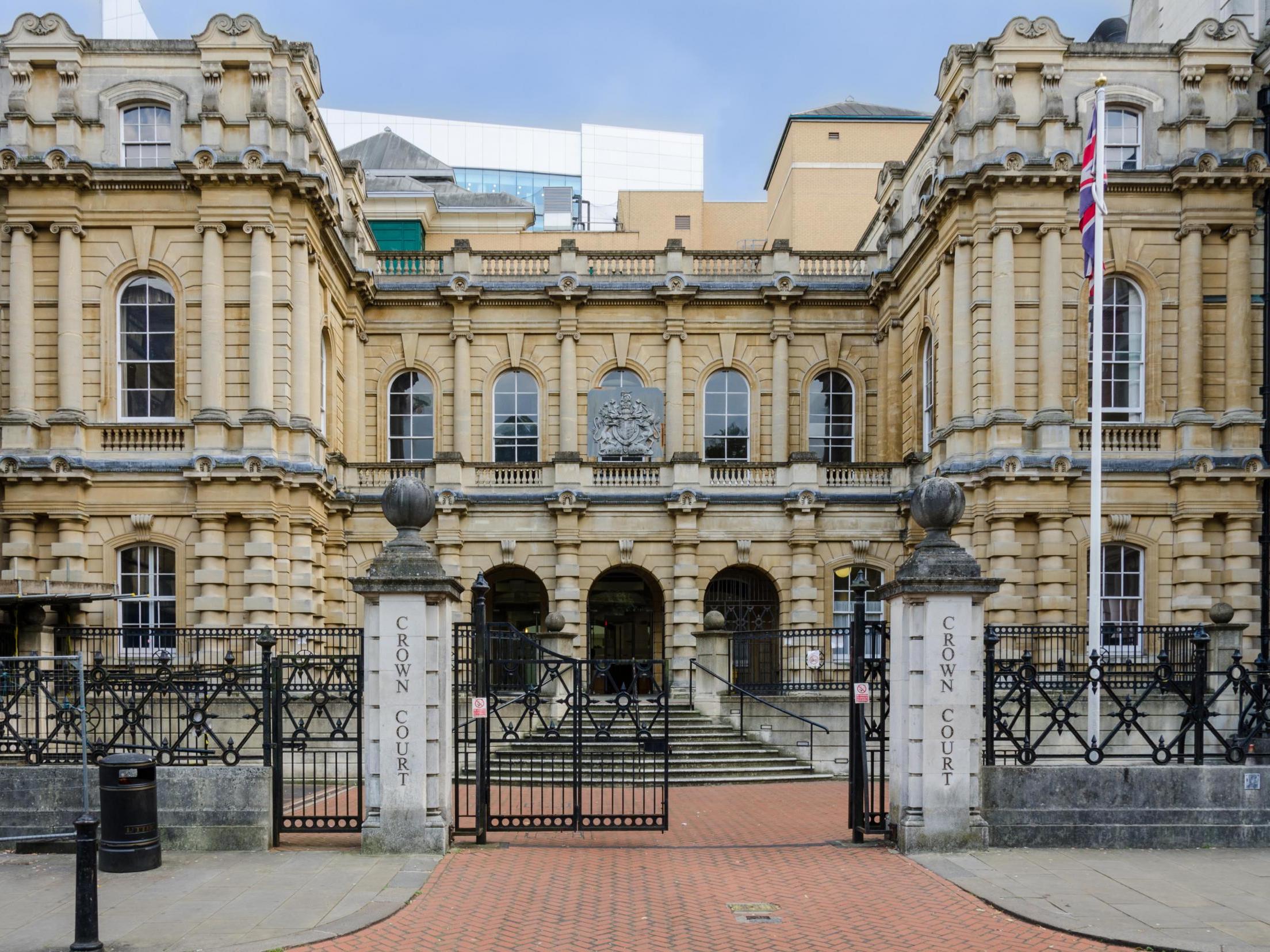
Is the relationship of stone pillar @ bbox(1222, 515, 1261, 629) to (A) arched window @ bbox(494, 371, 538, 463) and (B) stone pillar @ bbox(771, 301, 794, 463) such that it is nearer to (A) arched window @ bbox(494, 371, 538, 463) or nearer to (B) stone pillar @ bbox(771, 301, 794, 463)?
(B) stone pillar @ bbox(771, 301, 794, 463)

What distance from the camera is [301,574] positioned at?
26656 mm

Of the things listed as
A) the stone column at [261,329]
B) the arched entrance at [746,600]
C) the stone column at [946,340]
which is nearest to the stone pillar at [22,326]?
the stone column at [261,329]

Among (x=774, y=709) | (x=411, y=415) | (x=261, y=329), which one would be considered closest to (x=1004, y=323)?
(x=774, y=709)

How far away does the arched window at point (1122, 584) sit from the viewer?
85.3 feet

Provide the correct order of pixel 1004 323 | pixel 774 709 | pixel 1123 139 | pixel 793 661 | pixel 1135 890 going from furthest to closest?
pixel 1123 139, pixel 1004 323, pixel 793 661, pixel 774 709, pixel 1135 890

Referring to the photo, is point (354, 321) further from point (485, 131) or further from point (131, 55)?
point (485, 131)

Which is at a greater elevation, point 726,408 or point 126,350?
point 126,350

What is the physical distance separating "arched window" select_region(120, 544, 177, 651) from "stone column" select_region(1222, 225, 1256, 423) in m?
23.9

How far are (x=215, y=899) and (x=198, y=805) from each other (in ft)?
6.83

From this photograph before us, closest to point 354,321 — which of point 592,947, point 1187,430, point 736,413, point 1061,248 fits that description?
point 736,413

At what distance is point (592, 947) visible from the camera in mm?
9234

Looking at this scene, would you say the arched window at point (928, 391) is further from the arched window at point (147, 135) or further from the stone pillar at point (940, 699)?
the arched window at point (147, 135)

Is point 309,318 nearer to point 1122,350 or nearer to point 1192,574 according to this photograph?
point 1122,350

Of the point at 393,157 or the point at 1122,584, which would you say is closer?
the point at 1122,584
